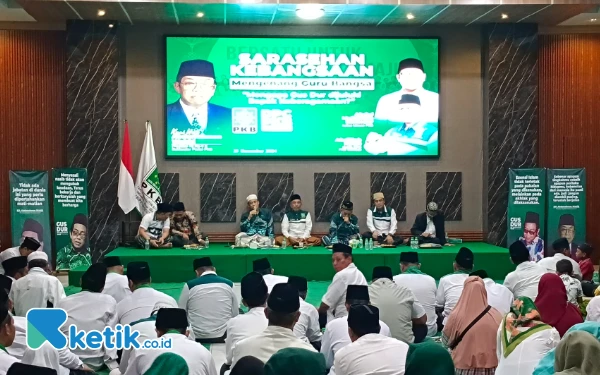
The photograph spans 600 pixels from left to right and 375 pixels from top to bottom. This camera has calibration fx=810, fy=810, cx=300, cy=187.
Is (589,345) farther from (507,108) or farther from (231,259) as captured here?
(507,108)

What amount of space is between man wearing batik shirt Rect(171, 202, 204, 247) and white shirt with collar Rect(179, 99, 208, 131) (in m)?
1.26

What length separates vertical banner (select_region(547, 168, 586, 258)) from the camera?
1197 cm

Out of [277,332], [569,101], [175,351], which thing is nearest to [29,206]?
[175,351]

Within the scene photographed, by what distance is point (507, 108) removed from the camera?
39.9 ft

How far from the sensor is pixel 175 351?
425 cm

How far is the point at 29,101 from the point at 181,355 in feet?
28.8

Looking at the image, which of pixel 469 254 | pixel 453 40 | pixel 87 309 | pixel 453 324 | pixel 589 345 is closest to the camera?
pixel 589 345

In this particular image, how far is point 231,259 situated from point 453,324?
5.47m

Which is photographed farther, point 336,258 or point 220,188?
point 220,188

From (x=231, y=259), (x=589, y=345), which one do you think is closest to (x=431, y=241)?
(x=231, y=259)

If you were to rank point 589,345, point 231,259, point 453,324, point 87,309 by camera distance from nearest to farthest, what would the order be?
point 589,345
point 453,324
point 87,309
point 231,259

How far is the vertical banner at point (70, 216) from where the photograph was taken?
11500 mm

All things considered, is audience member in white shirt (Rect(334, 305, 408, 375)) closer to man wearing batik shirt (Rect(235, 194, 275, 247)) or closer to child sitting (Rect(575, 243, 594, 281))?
child sitting (Rect(575, 243, 594, 281))

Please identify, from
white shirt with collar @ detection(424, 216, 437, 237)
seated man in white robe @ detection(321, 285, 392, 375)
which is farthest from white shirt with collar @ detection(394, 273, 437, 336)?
white shirt with collar @ detection(424, 216, 437, 237)
